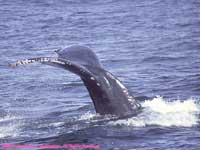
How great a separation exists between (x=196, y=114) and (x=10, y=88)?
6.99 metres

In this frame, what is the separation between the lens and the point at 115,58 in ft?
84.2

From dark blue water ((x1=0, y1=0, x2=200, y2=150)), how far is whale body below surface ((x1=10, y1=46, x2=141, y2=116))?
1.10 feet

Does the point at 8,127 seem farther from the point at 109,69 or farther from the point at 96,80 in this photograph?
the point at 109,69

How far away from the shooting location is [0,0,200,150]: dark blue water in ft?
47.7

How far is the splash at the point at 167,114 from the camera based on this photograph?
1477 centimetres

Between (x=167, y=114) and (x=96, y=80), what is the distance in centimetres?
237

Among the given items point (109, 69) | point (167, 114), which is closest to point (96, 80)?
point (167, 114)

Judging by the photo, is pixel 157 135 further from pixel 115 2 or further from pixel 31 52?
pixel 115 2

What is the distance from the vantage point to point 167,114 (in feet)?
51.5

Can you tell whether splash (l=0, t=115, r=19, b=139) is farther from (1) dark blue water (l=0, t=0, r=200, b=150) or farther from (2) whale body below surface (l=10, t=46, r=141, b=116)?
(2) whale body below surface (l=10, t=46, r=141, b=116)

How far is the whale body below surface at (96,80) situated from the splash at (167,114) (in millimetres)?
266

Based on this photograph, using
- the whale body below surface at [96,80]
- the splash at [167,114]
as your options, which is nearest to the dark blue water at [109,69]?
the splash at [167,114]

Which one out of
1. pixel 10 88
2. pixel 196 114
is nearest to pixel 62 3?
pixel 10 88

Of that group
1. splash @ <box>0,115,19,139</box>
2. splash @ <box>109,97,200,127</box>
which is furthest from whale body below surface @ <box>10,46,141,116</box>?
splash @ <box>0,115,19,139</box>
